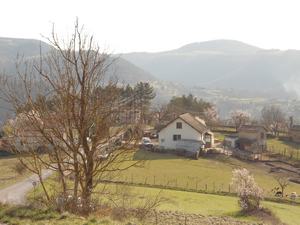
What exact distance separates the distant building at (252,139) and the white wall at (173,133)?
10322 mm

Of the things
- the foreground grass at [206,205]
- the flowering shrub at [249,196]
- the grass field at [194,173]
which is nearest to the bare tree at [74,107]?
the foreground grass at [206,205]

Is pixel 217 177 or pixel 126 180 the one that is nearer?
pixel 126 180

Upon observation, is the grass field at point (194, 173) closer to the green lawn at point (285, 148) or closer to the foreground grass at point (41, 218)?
the green lawn at point (285, 148)

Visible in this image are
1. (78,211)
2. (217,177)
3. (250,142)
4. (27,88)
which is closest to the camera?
(27,88)

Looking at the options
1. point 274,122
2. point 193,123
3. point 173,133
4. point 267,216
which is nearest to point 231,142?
point 193,123

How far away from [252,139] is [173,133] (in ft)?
50.5

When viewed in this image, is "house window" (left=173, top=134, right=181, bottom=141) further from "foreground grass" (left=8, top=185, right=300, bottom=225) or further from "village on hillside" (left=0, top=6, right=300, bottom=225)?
→ "foreground grass" (left=8, top=185, right=300, bottom=225)

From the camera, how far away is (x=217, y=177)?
4488 cm

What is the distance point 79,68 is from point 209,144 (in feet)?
172

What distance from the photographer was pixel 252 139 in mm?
67625

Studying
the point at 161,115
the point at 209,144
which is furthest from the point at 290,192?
the point at 161,115

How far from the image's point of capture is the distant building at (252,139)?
65.8 metres

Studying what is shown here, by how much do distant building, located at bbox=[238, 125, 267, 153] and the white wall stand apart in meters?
10.3

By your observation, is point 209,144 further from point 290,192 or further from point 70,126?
point 70,126
